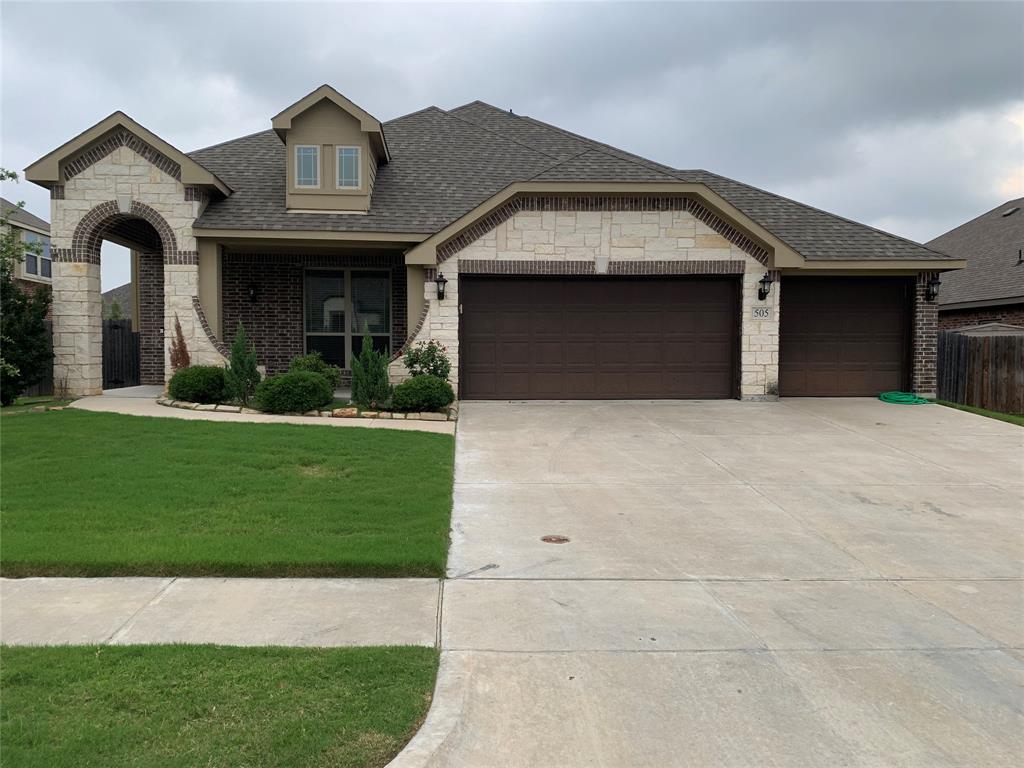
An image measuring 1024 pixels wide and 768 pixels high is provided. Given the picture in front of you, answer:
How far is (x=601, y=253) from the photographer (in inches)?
588

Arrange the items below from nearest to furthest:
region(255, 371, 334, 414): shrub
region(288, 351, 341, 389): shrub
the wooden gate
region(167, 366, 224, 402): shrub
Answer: region(255, 371, 334, 414): shrub < region(167, 366, 224, 402): shrub < region(288, 351, 341, 389): shrub < the wooden gate

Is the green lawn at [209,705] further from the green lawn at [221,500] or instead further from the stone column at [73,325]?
the stone column at [73,325]

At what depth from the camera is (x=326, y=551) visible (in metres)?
5.76

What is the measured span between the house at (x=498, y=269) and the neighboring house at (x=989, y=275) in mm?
7444

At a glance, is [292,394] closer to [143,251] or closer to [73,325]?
[73,325]

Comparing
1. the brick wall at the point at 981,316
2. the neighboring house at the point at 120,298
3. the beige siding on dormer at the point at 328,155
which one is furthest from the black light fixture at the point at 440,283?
the neighboring house at the point at 120,298

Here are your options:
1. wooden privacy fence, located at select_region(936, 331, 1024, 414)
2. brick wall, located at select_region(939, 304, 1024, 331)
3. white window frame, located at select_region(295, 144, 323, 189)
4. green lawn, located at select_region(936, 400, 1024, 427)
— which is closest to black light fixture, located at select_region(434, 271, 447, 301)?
white window frame, located at select_region(295, 144, 323, 189)

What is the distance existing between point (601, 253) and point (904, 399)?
6899mm

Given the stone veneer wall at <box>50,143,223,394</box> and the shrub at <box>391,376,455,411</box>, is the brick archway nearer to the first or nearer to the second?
the stone veneer wall at <box>50,143,223,394</box>

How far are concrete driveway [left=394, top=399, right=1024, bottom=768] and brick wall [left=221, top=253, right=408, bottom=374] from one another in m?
8.21

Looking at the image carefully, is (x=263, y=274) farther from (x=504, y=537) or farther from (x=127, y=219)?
(x=504, y=537)

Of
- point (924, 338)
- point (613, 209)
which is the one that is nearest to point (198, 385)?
point (613, 209)

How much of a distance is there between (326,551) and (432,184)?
40.9 feet

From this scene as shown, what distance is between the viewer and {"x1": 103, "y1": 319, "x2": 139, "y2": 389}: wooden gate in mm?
19797
